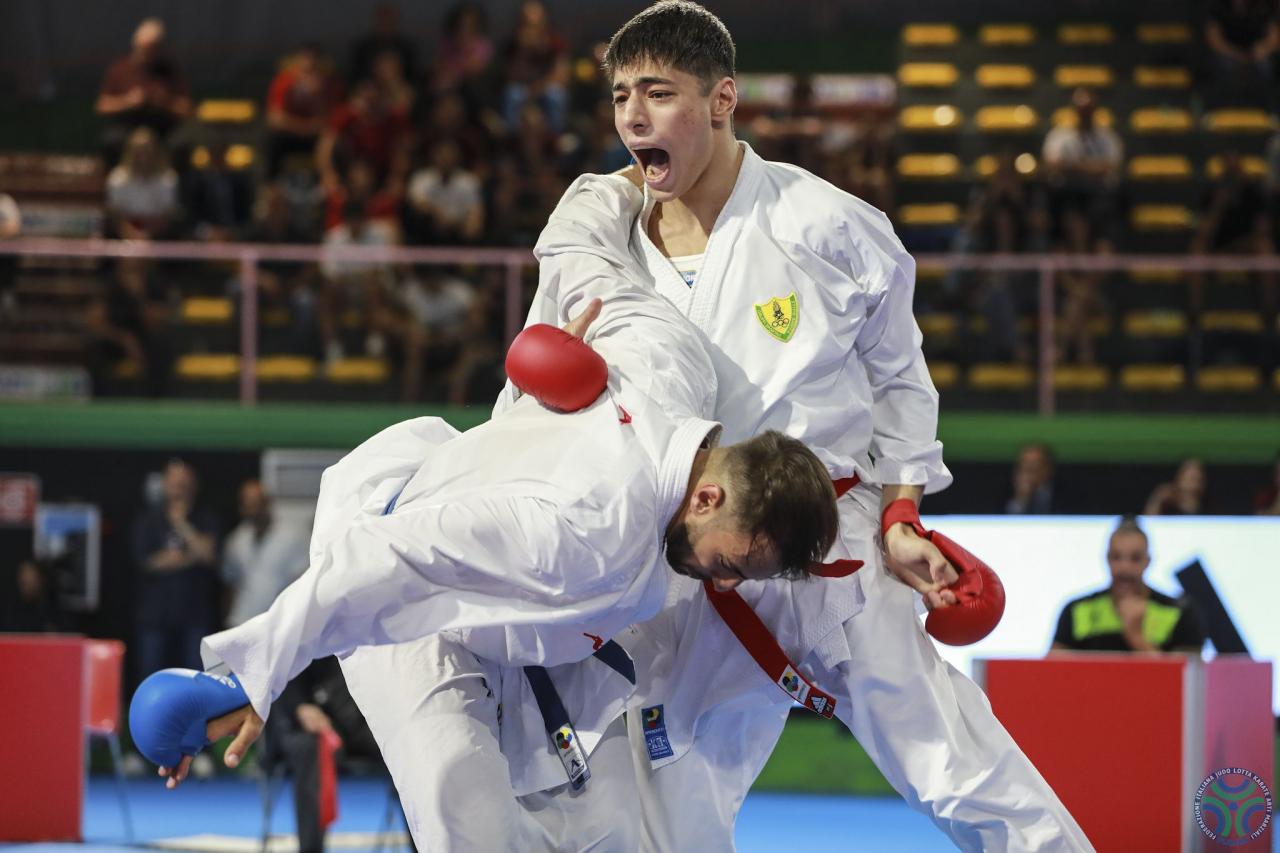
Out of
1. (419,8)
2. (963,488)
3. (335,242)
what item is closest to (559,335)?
(963,488)

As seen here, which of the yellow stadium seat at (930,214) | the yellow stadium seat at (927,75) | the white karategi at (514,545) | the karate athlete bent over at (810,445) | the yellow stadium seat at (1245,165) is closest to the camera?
the white karategi at (514,545)

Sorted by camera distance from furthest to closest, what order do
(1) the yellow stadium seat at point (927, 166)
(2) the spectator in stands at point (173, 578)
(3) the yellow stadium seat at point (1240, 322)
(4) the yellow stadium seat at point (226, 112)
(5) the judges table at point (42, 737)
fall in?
(4) the yellow stadium seat at point (226, 112) < (1) the yellow stadium seat at point (927, 166) < (2) the spectator in stands at point (173, 578) < (3) the yellow stadium seat at point (1240, 322) < (5) the judges table at point (42, 737)

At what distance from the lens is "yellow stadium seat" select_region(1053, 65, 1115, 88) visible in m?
16.8

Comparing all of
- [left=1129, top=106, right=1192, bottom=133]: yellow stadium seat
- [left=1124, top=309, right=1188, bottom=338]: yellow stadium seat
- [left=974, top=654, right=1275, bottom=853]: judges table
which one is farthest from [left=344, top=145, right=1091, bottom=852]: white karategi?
[left=1129, top=106, right=1192, bottom=133]: yellow stadium seat

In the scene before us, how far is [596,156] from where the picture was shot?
13875mm

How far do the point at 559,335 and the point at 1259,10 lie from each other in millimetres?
13421

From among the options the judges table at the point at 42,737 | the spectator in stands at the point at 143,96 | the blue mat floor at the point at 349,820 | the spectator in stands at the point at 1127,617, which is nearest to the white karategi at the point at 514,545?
the spectator in stands at the point at 1127,617

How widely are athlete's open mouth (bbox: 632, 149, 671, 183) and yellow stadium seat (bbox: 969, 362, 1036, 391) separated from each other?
7.71 metres

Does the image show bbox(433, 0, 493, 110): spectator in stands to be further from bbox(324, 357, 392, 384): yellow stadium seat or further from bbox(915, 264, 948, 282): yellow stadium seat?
bbox(915, 264, 948, 282): yellow stadium seat

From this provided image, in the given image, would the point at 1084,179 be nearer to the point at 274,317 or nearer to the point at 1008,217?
the point at 1008,217

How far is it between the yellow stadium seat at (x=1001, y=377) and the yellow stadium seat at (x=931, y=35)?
6.99 meters

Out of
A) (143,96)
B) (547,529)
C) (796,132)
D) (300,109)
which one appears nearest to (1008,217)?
(796,132)

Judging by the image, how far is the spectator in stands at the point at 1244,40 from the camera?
1529 centimetres

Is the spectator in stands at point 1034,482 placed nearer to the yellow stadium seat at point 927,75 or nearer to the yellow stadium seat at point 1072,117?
the yellow stadium seat at point 1072,117
